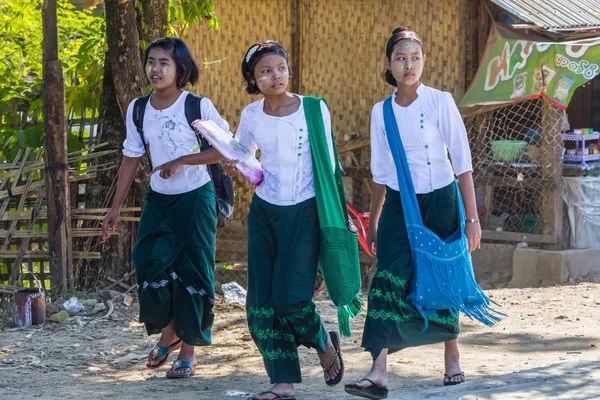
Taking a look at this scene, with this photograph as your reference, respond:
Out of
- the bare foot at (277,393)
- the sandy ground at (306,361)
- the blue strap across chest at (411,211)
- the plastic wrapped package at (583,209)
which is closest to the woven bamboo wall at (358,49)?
the plastic wrapped package at (583,209)

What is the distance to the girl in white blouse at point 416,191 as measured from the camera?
471 cm

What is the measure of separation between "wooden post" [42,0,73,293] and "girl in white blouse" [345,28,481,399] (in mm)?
3326

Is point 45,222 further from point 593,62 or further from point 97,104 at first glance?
point 593,62

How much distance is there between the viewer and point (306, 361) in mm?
5902

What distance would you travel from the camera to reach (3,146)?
8.29 metres

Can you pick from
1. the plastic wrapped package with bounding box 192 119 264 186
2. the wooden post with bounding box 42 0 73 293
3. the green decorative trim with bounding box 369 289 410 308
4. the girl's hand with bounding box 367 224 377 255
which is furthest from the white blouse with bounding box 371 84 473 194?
the wooden post with bounding box 42 0 73 293

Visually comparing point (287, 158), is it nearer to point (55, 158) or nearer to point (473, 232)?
point (473, 232)

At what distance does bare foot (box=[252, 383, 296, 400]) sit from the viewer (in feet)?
15.3

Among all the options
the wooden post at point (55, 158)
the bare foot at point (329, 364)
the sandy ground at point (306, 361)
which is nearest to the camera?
the bare foot at point (329, 364)

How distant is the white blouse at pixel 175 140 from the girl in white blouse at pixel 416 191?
1.02 m

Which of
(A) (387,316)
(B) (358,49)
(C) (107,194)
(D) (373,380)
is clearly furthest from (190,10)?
(D) (373,380)

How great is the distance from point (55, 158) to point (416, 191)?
358 cm

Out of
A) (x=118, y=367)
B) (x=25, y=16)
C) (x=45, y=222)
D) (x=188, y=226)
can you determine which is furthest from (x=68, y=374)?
(x=25, y=16)

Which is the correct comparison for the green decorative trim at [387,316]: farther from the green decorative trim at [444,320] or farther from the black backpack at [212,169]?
the black backpack at [212,169]
